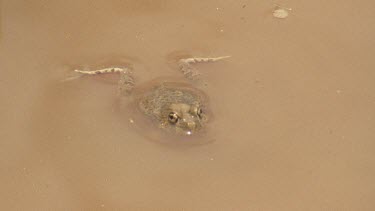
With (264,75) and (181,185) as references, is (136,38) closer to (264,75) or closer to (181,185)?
(264,75)

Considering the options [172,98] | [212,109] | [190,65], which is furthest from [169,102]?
[190,65]

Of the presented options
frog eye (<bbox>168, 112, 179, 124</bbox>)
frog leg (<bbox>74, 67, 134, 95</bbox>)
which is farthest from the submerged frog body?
frog leg (<bbox>74, 67, 134, 95</bbox>)

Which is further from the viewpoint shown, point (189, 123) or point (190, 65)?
point (190, 65)

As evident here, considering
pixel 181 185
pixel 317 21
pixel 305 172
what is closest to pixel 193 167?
pixel 181 185

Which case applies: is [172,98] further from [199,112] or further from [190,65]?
[190,65]

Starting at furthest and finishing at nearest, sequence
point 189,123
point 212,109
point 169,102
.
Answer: point 212,109, point 169,102, point 189,123

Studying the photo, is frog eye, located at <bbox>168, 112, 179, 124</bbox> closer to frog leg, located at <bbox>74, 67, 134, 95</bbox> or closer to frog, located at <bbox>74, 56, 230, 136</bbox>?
frog, located at <bbox>74, 56, 230, 136</bbox>

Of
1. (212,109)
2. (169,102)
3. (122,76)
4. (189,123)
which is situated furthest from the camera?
(122,76)

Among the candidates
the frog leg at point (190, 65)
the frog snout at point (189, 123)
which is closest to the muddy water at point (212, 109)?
the frog leg at point (190, 65)
